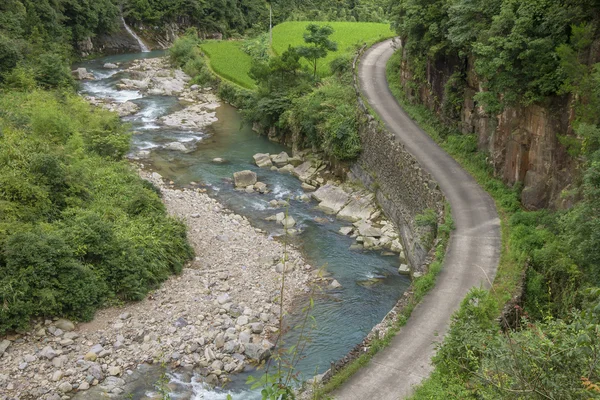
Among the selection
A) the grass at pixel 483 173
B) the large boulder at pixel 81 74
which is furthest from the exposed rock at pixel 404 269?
the large boulder at pixel 81 74

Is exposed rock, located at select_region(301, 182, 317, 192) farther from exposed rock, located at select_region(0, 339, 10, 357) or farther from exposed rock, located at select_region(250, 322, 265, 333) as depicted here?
exposed rock, located at select_region(0, 339, 10, 357)

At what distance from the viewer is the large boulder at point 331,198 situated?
3316 cm

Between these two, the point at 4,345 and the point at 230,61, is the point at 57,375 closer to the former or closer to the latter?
the point at 4,345

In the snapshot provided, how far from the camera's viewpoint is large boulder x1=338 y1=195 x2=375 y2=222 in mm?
32000

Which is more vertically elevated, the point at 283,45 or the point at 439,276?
the point at 283,45

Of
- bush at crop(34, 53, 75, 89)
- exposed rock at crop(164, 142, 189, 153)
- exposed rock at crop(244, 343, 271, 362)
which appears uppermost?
bush at crop(34, 53, 75, 89)

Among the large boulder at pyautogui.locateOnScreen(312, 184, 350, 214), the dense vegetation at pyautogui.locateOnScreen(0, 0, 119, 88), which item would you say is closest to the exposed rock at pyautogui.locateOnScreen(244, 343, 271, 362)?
the large boulder at pyautogui.locateOnScreen(312, 184, 350, 214)

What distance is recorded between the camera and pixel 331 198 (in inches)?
1335

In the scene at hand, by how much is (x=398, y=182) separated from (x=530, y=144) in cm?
823

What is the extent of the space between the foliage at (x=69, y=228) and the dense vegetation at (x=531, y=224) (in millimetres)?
13564

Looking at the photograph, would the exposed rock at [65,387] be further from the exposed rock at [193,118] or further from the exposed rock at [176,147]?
the exposed rock at [193,118]

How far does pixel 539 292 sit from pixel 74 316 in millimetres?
16633

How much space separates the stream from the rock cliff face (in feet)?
22.4

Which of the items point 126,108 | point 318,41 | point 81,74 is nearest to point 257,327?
point 318,41
